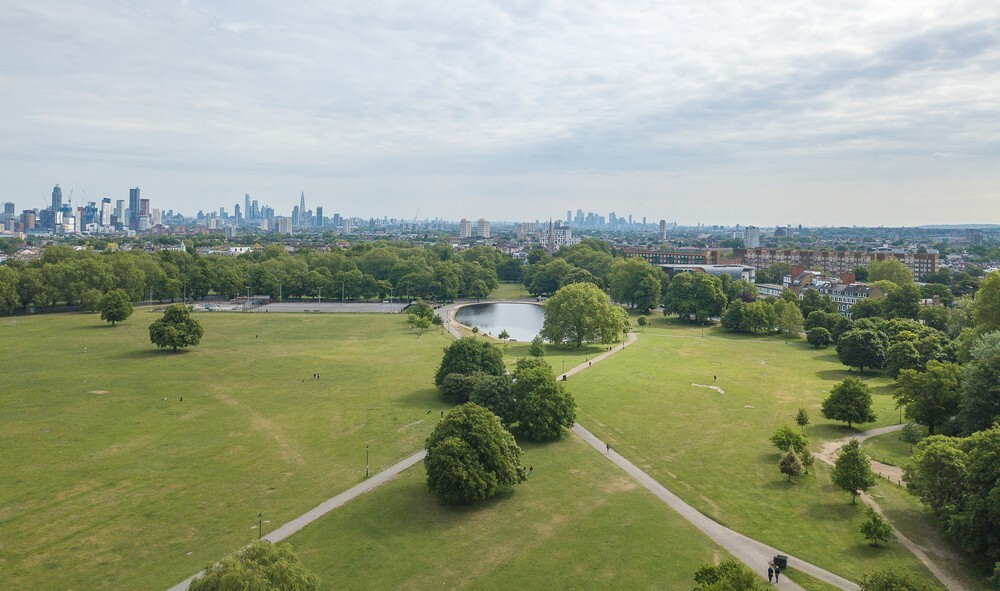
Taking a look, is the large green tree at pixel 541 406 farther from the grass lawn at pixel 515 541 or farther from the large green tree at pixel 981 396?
the large green tree at pixel 981 396

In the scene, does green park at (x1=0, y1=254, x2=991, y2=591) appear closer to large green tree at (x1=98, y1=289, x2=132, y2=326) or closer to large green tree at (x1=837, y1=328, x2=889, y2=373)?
large green tree at (x1=837, y1=328, x2=889, y2=373)

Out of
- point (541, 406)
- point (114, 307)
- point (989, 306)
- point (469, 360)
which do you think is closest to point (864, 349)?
point (989, 306)

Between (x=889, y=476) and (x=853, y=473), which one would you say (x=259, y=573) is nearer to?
(x=853, y=473)

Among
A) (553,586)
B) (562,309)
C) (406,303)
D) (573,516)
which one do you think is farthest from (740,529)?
(406,303)

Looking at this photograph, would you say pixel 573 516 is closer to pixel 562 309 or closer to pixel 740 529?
pixel 740 529

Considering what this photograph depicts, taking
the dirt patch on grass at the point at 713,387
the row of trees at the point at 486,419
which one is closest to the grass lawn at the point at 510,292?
the dirt patch on grass at the point at 713,387
